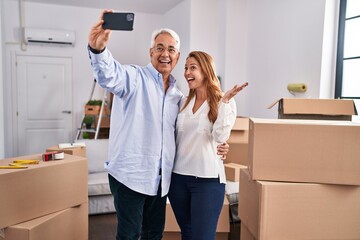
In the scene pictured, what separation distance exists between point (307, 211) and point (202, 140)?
0.62m

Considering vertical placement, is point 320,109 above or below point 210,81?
below

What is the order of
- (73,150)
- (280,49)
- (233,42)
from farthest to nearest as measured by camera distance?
(233,42)
(280,49)
(73,150)

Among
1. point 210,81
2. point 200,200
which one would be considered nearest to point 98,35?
point 210,81

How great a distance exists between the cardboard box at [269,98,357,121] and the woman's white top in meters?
0.68

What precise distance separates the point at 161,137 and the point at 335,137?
82 cm

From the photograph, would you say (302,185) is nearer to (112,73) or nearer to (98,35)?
(112,73)

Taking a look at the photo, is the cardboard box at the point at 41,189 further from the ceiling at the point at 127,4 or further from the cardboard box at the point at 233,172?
the ceiling at the point at 127,4

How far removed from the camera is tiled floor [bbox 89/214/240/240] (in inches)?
108

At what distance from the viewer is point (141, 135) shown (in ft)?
4.93

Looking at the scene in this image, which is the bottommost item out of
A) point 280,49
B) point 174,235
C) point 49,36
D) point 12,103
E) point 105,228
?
point 105,228

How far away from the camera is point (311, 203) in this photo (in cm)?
152

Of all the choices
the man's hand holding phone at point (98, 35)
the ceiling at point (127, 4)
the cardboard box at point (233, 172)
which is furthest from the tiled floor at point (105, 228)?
the ceiling at point (127, 4)

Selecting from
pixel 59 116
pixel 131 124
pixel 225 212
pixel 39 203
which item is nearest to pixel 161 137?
pixel 131 124

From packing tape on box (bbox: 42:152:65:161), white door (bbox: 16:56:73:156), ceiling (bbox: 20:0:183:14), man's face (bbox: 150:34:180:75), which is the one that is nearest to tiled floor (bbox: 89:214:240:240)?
packing tape on box (bbox: 42:152:65:161)
